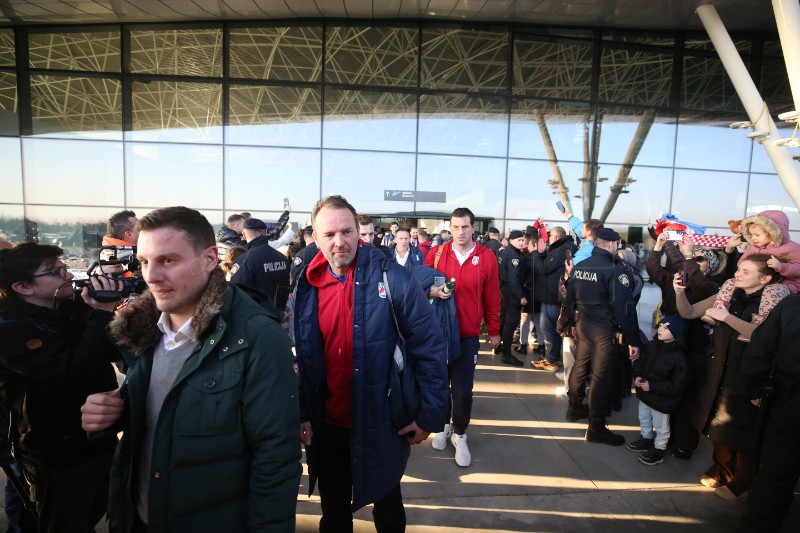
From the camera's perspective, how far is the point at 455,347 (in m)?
3.67

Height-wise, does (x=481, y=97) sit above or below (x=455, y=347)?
above

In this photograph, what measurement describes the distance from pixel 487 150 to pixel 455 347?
452 inches

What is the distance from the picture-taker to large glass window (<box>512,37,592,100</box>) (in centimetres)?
1362

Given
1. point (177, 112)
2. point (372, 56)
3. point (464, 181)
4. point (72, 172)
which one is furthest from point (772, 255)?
point (72, 172)

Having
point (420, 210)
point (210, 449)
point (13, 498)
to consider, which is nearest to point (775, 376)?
point (210, 449)

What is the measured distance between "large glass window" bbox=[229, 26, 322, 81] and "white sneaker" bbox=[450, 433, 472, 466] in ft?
42.1

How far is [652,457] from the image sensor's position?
12.3 feet

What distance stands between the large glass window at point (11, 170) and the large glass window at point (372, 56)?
10.2m

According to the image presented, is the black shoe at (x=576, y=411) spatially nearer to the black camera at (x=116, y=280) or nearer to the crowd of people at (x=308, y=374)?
the crowd of people at (x=308, y=374)

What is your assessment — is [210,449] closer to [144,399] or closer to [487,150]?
[144,399]

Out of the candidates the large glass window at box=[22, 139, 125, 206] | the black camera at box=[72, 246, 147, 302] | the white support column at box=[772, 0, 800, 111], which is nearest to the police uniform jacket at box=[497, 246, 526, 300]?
the black camera at box=[72, 246, 147, 302]

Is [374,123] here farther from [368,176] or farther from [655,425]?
[655,425]

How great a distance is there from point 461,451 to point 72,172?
14984 millimetres

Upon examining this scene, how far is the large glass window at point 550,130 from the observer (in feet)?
45.2
